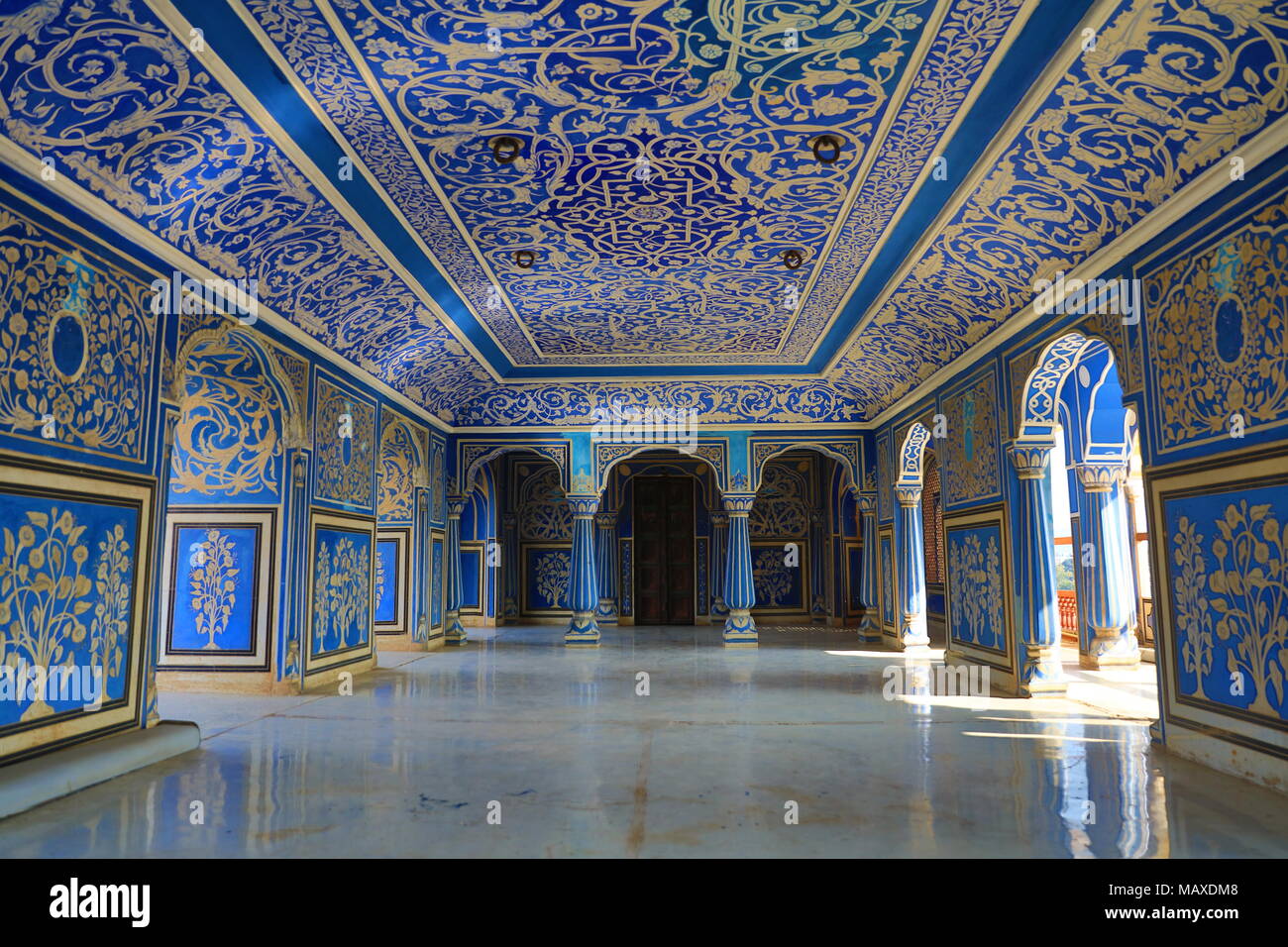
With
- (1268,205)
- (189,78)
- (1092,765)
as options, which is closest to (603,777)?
(1092,765)

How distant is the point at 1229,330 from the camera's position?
4.12 meters

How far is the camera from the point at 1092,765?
4273 mm

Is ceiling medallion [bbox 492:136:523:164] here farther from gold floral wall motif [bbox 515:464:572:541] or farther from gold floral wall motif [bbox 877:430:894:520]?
gold floral wall motif [bbox 515:464:572:541]

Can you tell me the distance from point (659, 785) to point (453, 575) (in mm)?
8128

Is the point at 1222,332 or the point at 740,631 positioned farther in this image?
the point at 740,631

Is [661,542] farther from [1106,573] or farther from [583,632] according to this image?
[1106,573]

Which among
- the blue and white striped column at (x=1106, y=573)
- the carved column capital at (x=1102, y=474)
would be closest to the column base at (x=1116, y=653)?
the blue and white striped column at (x=1106, y=573)

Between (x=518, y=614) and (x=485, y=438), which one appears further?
(x=518, y=614)

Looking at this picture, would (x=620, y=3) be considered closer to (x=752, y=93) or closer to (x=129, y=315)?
(x=752, y=93)

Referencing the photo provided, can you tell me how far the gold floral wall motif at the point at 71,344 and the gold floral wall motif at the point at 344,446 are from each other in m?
2.47

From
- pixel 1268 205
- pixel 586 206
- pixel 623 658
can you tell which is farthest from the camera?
pixel 623 658

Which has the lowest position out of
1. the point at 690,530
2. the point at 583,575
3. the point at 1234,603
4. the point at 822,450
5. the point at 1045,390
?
the point at 1234,603

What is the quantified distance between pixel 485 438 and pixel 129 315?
689 cm

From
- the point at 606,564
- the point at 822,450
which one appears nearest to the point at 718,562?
the point at 606,564
